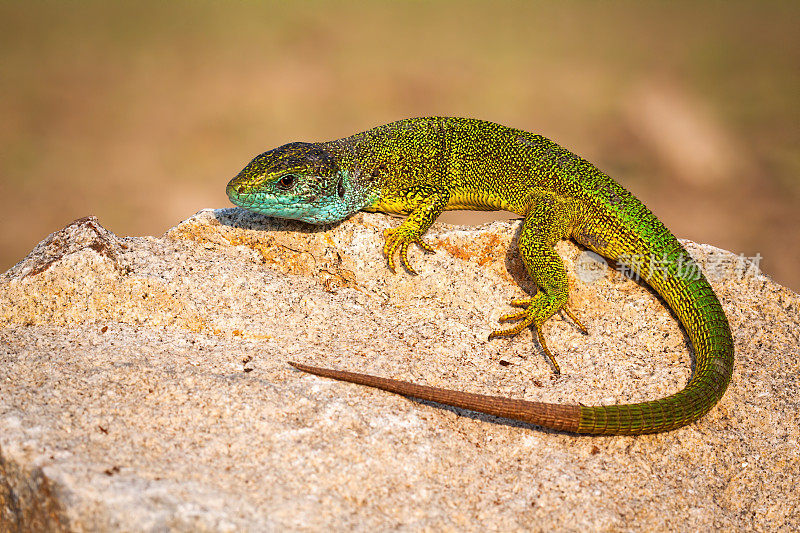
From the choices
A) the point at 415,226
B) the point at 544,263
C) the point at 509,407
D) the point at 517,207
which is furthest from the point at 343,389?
the point at 517,207

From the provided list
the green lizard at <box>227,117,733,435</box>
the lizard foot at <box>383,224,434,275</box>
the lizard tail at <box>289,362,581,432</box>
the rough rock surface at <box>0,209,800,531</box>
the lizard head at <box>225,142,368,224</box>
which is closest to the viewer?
the rough rock surface at <box>0,209,800,531</box>

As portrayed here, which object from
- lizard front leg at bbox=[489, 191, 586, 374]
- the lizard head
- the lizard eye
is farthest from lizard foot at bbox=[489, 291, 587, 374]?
the lizard eye

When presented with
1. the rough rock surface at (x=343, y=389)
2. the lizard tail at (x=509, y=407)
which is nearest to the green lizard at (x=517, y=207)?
the lizard tail at (x=509, y=407)

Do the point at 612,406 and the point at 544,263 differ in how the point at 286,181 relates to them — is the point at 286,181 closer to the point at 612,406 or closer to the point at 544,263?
the point at 544,263

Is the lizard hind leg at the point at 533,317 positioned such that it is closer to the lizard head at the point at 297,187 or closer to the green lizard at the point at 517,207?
the green lizard at the point at 517,207

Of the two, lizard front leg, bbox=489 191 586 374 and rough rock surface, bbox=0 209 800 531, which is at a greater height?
lizard front leg, bbox=489 191 586 374

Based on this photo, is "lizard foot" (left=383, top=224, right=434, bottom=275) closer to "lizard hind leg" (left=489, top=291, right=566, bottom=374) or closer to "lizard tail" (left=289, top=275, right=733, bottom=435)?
"lizard hind leg" (left=489, top=291, right=566, bottom=374)

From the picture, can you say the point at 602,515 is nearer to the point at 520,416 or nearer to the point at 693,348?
the point at 520,416
